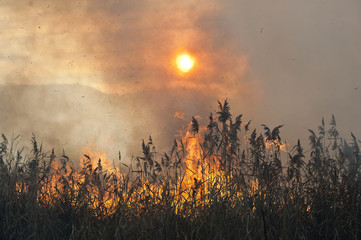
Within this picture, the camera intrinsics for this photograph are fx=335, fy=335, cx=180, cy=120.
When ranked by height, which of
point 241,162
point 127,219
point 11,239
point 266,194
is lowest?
point 11,239

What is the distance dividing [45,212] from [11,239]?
1.61 feet

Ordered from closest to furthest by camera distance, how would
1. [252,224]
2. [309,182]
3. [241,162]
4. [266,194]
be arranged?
[252,224] → [266,194] → [309,182] → [241,162]

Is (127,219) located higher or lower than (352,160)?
lower

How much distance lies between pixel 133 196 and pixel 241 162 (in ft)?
4.74

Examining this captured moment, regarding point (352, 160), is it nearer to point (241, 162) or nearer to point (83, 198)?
point (241, 162)

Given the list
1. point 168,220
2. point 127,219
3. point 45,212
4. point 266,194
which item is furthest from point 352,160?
point 45,212

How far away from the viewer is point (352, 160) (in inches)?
182

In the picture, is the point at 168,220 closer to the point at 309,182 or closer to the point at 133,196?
the point at 133,196

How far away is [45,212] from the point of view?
3809 millimetres

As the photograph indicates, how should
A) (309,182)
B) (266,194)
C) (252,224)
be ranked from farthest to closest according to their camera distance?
(309,182), (266,194), (252,224)

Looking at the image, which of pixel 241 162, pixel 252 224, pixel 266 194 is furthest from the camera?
pixel 241 162

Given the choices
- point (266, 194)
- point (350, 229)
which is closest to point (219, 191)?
point (266, 194)

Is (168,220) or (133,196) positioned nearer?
(168,220)

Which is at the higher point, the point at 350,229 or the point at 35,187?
the point at 35,187
